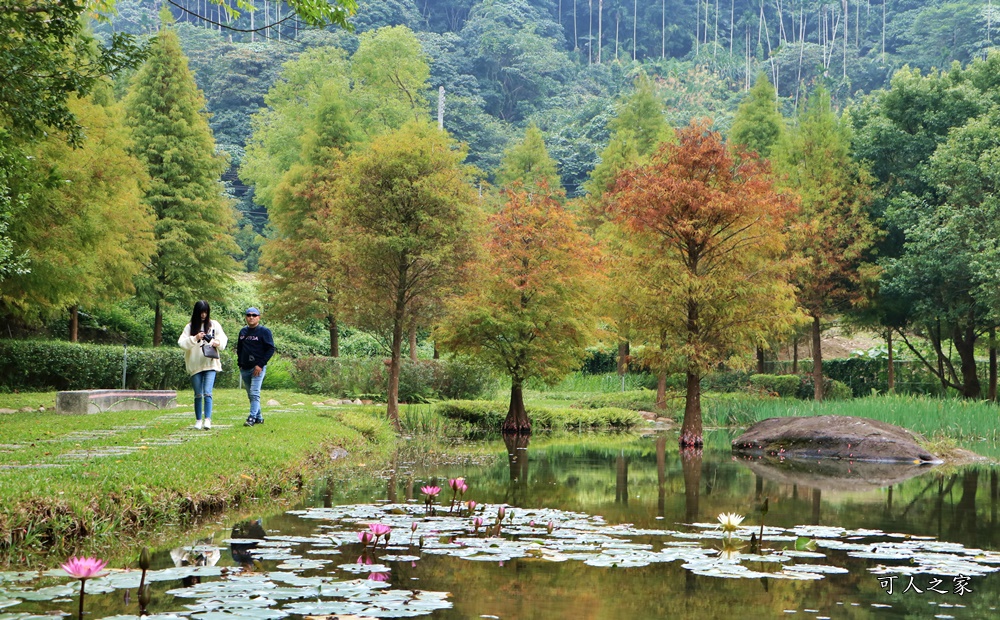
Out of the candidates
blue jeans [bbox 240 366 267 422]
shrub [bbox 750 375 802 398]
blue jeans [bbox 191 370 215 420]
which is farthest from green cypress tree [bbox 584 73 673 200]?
blue jeans [bbox 191 370 215 420]

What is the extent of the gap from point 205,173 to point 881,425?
19.7 m

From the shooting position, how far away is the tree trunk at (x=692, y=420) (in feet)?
61.8

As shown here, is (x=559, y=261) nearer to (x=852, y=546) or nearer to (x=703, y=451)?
(x=703, y=451)

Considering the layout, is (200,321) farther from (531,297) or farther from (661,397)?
(661,397)

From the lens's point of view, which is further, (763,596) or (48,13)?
(48,13)

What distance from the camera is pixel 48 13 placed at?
9961mm

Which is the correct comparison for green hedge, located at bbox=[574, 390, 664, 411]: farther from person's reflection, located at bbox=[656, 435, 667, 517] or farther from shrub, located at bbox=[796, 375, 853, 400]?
person's reflection, located at bbox=[656, 435, 667, 517]

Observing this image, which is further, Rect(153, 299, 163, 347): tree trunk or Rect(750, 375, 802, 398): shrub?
Rect(750, 375, 802, 398): shrub

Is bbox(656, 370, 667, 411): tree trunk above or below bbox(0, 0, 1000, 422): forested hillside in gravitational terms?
below

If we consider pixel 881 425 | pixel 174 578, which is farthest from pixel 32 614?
pixel 881 425

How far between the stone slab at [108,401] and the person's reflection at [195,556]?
9941 millimetres

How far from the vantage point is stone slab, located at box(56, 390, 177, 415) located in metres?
15.4

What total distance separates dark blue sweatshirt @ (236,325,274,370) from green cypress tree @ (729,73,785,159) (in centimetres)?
2436

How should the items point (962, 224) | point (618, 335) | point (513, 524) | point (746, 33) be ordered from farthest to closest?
point (746, 33)
point (962, 224)
point (618, 335)
point (513, 524)
